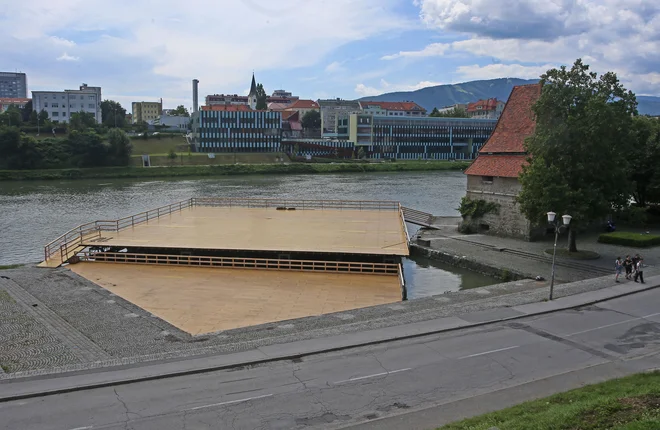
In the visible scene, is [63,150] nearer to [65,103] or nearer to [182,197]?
[182,197]

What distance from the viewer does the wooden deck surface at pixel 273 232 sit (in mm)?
29844

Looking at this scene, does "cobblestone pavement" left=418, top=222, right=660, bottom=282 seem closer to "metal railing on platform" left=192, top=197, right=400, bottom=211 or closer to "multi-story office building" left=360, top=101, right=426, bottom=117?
"metal railing on platform" left=192, top=197, right=400, bottom=211

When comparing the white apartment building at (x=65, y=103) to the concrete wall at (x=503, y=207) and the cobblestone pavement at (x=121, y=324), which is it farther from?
the cobblestone pavement at (x=121, y=324)

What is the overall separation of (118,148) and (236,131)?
113 ft

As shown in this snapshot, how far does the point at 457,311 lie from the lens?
19.5 meters

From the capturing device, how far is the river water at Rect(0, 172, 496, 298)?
31.9 metres

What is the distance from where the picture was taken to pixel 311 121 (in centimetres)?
17450

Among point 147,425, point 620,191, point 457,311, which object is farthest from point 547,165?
point 147,425

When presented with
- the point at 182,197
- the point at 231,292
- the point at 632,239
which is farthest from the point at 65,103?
the point at 632,239

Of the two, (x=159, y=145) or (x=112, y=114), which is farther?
(x=112, y=114)

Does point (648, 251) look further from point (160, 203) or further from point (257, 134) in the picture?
point (257, 134)

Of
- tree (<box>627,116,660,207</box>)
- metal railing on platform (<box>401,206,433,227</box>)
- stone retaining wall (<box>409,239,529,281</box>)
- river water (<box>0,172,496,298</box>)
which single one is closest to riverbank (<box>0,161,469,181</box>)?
river water (<box>0,172,496,298</box>)

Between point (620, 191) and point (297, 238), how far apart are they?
17861mm

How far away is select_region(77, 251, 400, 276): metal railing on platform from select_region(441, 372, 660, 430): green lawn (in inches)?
633
